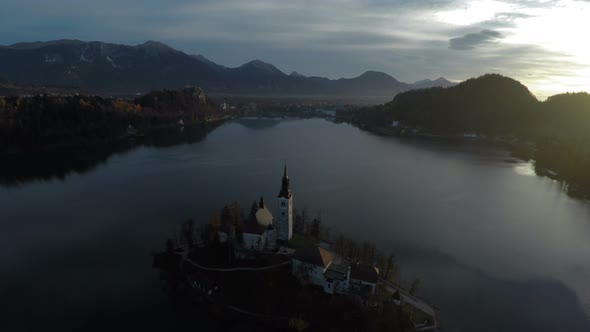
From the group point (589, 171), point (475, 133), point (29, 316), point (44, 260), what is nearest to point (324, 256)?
point (29, 316)

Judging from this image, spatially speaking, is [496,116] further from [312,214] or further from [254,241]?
[254,241]

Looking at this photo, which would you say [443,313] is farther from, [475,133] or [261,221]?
[475,133]

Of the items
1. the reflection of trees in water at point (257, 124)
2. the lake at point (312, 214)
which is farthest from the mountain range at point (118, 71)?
the lake at point (312, 214)

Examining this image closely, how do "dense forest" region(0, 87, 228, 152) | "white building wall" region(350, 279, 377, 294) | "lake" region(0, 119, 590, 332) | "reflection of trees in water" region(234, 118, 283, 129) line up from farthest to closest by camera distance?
"reflection of trees in water" region(234, 118, 283, 129) < "dense forest" region(0, 87, 228, 152) < "lake" region(0, 119, 590, 332) < "white building wall" region(350, 279, 377, 294)

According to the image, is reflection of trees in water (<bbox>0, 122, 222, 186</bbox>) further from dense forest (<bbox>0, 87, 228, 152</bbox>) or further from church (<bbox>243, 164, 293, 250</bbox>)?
church (<bbox>243, 164, 293, 250</bbox>)

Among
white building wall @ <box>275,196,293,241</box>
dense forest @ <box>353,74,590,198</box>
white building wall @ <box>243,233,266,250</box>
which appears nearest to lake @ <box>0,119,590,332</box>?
white building wall @ <box>243,233,266,250</box>

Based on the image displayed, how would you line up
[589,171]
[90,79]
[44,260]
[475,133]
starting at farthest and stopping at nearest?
[90,79] < [475,133] < [589,171] < [44,260]
